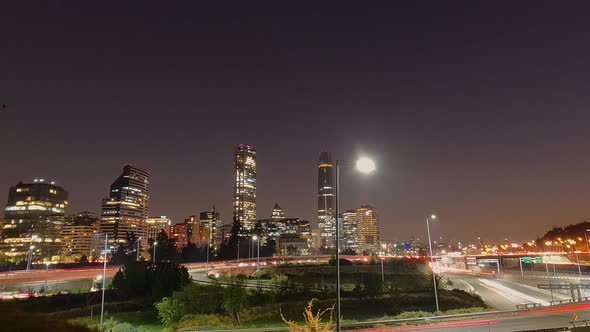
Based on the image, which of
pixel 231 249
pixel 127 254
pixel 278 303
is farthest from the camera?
pixel 127 254

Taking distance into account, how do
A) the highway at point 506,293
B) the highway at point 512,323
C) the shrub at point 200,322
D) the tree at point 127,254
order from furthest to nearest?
1. the tree at point 127,254
2. the highway at point 506,293
3. the shrub at point 200,322
4. the highway at point 512,323

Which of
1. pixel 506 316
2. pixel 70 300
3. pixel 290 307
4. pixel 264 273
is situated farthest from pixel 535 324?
pixel 264 273

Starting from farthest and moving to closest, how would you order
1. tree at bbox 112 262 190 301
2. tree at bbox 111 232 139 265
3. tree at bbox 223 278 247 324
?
tree at bbox 111 232 139 265 < tree at bbox 112 262 190 301 < tree at bbox 223 278 247 324

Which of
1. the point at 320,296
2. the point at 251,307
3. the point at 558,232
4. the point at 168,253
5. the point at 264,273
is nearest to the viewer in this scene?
the point at 251,307

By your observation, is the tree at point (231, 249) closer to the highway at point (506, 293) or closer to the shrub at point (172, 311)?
the highway at point (506, 293)

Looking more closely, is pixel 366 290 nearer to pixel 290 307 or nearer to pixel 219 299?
pixel 290 307

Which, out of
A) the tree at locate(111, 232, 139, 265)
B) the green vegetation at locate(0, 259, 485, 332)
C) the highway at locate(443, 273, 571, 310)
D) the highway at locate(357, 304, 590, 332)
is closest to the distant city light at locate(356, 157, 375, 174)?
the highway at locate(357, 304, 590, 332)

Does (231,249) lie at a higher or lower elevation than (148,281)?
higher

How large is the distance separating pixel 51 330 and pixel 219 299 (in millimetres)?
32056

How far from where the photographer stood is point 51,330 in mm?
11695

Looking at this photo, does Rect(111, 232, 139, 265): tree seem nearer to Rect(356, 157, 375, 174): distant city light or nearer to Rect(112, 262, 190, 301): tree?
Rect(112, 262, 190, 301): tree

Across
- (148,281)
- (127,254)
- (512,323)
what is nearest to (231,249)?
(127,254)

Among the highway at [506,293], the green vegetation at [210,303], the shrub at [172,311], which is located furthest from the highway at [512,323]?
the shrub at [172,311]

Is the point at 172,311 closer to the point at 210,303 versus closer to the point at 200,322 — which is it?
the point at 200,322
